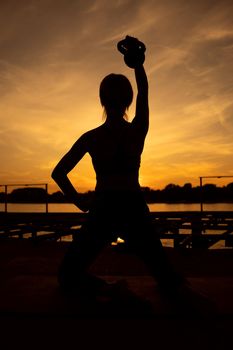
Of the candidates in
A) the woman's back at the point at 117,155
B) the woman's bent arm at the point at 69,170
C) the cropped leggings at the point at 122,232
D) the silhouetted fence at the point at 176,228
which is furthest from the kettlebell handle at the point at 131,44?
the silhouetted fence at the point at 176,228

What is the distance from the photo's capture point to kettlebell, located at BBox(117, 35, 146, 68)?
2186 millimetres

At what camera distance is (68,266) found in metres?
2.21

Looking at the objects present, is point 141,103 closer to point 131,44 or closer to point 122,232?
point 131,44

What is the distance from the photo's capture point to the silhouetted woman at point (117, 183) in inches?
84.2

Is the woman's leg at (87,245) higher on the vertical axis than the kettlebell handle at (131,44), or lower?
lower

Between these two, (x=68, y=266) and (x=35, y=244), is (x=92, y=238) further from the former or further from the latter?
(x=35, y=244)

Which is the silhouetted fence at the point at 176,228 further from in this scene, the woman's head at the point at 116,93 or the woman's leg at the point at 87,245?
the woman's head at the point at 116,93

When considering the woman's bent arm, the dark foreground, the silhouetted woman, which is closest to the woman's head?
the silhouetted woman

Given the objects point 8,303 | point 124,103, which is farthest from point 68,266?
point 124,103

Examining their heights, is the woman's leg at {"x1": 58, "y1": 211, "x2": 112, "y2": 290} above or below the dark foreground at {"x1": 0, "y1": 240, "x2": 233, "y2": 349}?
above

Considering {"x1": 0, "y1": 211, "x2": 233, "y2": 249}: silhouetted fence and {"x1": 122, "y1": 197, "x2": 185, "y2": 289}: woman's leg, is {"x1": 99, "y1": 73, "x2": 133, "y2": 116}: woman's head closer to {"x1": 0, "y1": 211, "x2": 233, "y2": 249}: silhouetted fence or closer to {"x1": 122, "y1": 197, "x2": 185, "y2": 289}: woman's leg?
{"x1": 122, "y1": 197, "x2": 185, "y2": 289}: woman's leg

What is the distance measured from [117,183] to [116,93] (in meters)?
0.56

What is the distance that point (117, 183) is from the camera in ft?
7.04

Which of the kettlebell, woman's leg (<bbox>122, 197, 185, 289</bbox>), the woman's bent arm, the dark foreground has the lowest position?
the dark foreground
